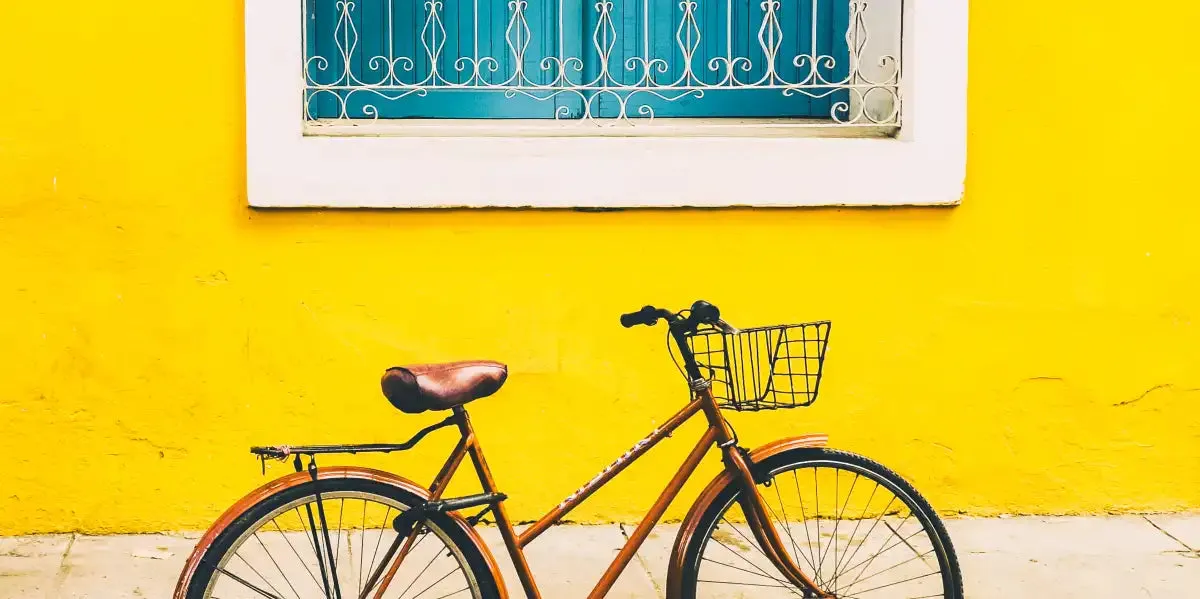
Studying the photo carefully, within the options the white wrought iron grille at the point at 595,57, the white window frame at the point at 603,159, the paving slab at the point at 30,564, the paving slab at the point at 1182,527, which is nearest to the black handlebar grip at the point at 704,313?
the white window frame at the point at 603,159

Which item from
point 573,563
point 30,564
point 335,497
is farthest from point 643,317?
point 30,564

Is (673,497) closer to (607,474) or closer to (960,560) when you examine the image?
(607,474)

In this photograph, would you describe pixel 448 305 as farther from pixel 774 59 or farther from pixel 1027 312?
pixel 1027 312

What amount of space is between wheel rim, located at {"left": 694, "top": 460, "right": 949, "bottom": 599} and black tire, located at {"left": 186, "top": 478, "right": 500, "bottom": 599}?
0.86 metres

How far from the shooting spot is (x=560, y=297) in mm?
4914

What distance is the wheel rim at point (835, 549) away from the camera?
14.3 ft

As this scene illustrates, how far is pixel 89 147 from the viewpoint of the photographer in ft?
15.4

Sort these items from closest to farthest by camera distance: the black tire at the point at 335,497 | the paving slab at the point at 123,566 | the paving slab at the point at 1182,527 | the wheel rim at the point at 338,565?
the black tire at the point at 335,497, the wheel rim at the point at 338,565, the paving slab at the point at 123,566, the paving slab at the point at 1182,527

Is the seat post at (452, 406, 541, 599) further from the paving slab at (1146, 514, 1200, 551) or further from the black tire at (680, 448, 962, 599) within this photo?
the paving slab at (1146, 514, 1200, 551)

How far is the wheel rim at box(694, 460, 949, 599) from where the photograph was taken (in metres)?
4.36

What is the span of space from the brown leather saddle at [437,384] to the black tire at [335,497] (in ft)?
0.71

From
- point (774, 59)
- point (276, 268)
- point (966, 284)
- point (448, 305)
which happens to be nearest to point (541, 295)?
point (448, 305)

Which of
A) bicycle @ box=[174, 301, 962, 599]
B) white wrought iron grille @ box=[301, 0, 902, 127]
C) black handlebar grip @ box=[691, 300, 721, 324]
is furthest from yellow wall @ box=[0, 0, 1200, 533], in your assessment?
black handlebar grip @ box=[691, 300, 721, 324]

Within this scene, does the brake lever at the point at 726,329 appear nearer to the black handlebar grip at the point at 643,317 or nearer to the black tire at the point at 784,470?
the black handlebar grip at the point at 643,317
